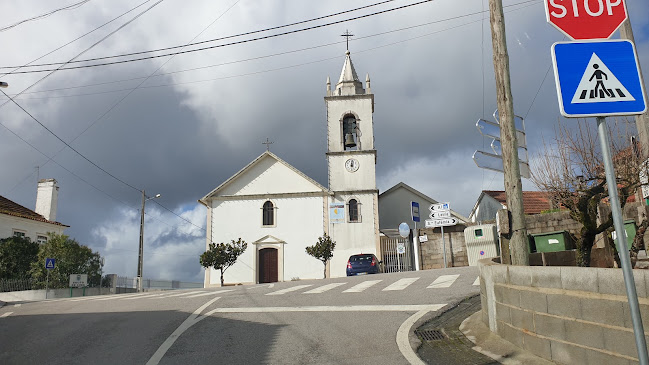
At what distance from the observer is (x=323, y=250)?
32.8 m

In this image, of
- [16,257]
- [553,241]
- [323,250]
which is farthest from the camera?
[323,250]

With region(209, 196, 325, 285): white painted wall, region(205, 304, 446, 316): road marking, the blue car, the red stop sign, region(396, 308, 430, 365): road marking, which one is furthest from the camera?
region(209, 196, 325, 285): white painted wall

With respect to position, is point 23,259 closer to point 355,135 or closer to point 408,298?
point 355,135

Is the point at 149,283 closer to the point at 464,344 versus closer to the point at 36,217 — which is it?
the point at 36,217

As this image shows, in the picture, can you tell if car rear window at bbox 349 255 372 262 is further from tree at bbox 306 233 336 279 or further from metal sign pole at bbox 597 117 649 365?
metal sign pole at bbox 597 117 649 365

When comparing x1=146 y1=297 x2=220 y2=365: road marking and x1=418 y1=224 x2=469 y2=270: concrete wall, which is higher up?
x1=418 y1=224 x2=469 y2=270: concrete wall

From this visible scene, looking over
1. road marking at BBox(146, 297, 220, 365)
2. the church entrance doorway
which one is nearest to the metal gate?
the church entrance doorway

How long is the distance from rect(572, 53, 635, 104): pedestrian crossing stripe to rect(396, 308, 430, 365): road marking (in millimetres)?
3869

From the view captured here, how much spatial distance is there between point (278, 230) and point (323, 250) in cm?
410

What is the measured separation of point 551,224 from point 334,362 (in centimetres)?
1609

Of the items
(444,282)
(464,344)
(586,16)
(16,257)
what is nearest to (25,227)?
(16,257)

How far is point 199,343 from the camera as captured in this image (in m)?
7.46

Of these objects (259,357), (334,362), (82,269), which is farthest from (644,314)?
(82,269)

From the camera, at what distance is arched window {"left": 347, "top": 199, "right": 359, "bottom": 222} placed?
114 ft
